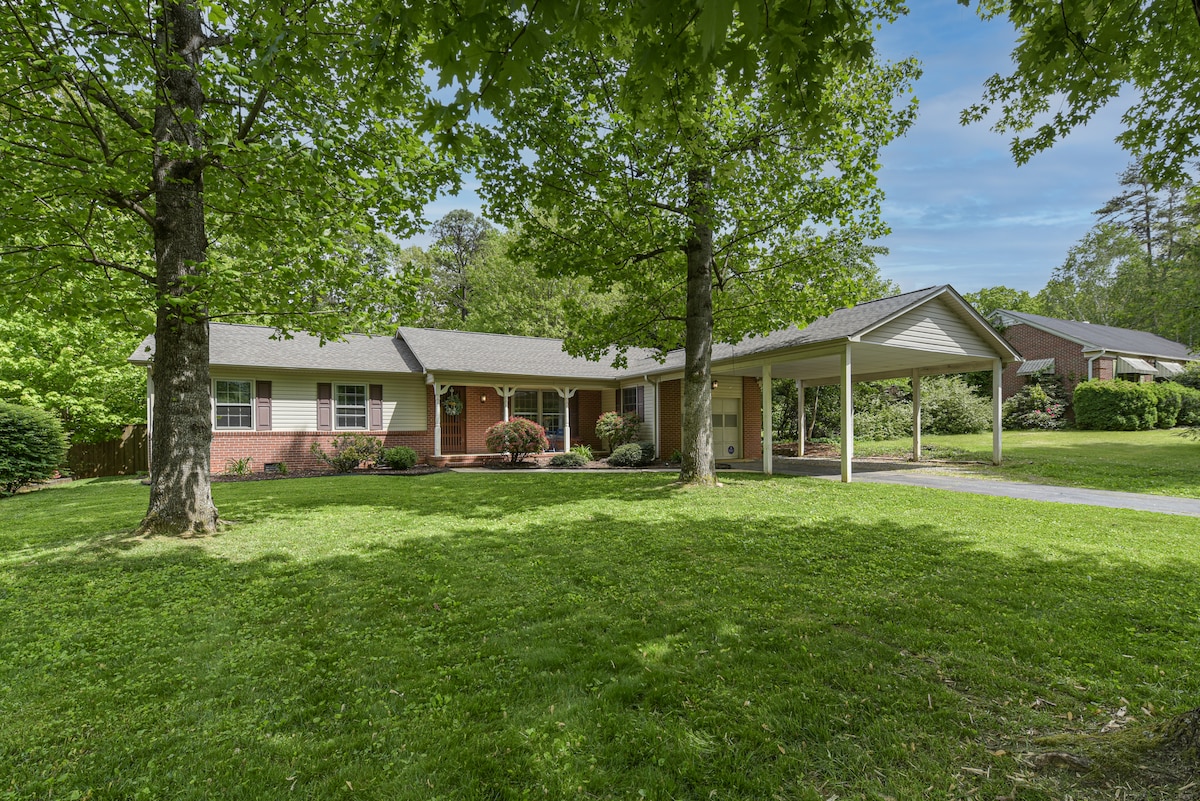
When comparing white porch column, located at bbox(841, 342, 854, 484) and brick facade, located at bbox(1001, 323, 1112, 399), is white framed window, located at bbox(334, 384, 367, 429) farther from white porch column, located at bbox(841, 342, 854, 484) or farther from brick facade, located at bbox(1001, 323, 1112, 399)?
brick facade, located at bbox(1001, 323, 1112, 399)

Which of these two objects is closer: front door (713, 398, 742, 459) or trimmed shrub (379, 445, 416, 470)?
trimmed shrub (379, 445, 416, 470)

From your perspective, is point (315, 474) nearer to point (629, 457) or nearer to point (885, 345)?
point (629, 457)

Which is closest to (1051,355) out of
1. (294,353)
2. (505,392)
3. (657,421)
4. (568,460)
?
(657,421)

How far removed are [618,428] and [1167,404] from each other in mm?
23005

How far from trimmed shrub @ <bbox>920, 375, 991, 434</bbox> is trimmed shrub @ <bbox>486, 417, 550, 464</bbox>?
1744 cm

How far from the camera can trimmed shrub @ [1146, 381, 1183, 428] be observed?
22.0 metres

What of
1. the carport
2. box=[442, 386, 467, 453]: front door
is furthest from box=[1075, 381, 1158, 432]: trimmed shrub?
box=[442, 386, 467, 453]: front door

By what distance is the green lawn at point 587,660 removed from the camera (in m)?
2.35

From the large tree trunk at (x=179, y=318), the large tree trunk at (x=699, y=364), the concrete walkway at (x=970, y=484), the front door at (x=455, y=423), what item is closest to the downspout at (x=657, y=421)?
the concrete walkway at (x=970, y=484)

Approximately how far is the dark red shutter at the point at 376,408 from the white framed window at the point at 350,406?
186 mm

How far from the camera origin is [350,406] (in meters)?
17.3

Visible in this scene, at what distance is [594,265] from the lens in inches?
406

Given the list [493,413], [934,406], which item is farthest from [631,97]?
[934,406]

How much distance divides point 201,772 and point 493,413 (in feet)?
55.7
